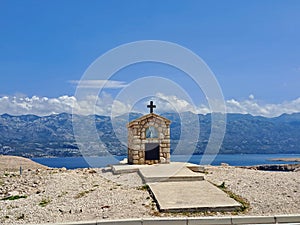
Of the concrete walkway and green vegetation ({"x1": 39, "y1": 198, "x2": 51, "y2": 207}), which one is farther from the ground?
the concrete walkway

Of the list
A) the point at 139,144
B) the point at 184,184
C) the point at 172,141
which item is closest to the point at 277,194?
the point at 184,184

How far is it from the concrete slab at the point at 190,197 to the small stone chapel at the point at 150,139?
5745 mm

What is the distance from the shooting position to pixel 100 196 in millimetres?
11969

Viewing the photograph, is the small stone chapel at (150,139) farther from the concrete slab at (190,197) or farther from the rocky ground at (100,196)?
the concrete slab at (190,197)

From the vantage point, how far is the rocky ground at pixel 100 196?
9.98 m

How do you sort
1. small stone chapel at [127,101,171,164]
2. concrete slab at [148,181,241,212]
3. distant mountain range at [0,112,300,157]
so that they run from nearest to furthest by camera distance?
1. concrete slab at [148,181,241,212]
2. small stone chapel at [127,101,171,164]
3. distant mountain range at [0,112,300,157]

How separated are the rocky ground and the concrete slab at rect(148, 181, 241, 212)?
38 centimetres

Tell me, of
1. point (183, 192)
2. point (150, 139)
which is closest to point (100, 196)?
point (183, 192)

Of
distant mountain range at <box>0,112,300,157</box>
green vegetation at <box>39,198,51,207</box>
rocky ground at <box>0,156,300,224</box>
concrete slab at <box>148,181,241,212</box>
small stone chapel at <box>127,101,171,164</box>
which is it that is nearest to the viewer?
rocky ground at <box>0,156,300,224</box>

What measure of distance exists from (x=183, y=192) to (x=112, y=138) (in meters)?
9.73

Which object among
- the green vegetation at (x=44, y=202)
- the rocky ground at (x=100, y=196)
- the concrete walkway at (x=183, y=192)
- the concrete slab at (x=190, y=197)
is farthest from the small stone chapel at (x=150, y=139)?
the green vegetation at (x=44, y=202)

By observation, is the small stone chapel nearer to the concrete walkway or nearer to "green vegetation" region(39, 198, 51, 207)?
the concrete walkway

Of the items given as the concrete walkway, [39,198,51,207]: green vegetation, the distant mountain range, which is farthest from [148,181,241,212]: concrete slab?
the distant mountain range

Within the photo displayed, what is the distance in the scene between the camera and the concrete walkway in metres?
10.3
